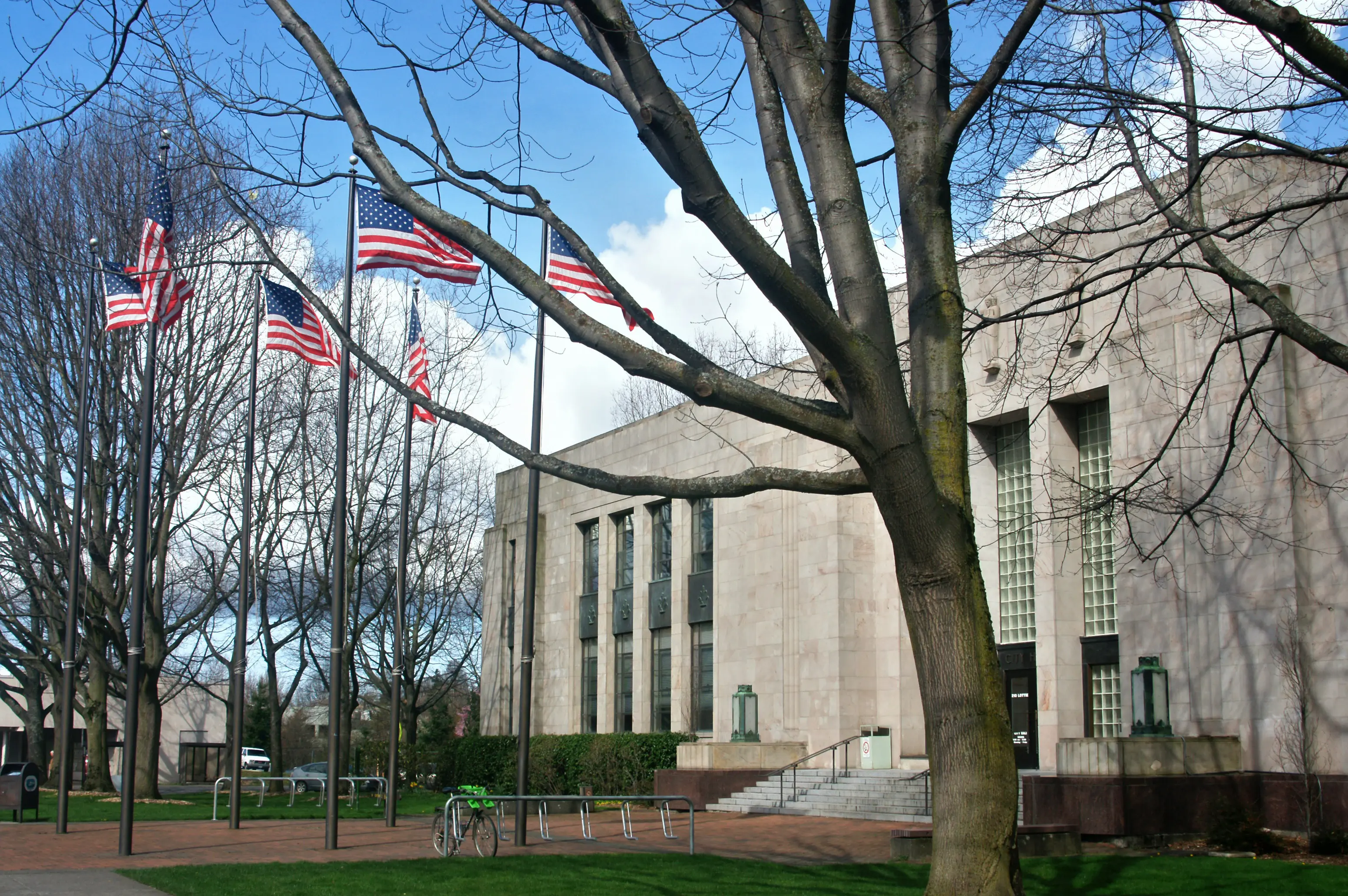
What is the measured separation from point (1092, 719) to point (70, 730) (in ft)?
65.2

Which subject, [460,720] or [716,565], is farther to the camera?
[460,720]

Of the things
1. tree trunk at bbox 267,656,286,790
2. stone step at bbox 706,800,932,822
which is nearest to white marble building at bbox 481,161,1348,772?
stone step at bbox 706,800,932,822

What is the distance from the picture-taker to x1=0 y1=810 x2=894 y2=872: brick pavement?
1633cm

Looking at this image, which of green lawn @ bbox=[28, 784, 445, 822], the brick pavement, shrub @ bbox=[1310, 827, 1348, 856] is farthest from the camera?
green lawn @ bbox=[28, 784, 445, 822]

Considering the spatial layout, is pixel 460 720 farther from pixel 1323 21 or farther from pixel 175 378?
pixel 1323 21

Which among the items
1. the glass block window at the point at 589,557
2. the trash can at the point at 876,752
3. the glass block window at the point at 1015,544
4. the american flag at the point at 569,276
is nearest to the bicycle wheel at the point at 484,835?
the american flag at the point at 569,276

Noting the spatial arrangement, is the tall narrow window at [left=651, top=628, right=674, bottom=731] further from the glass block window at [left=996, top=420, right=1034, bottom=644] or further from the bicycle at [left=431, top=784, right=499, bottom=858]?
the bicycle at [left=431, top=784, right=499, bottom=858]

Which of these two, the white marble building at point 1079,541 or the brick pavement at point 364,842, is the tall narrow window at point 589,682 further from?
the brick pavement at point 364,842

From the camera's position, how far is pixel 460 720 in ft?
292

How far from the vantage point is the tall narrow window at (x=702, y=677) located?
119ft

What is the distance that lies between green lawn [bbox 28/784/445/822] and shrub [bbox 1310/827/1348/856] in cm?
1361

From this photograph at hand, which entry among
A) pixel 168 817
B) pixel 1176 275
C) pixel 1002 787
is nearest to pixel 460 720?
pixel 168 817

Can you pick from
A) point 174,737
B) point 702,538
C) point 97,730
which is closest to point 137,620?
point 702,538

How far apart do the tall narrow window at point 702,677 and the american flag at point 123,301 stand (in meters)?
21.1
